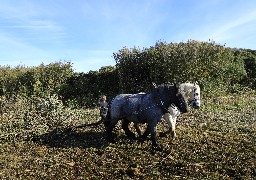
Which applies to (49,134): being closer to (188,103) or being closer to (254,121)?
(188,103)

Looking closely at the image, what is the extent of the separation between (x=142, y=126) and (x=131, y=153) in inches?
129

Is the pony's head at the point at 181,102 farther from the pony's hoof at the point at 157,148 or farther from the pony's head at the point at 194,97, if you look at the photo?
the pony's hoof at the point at 157,148

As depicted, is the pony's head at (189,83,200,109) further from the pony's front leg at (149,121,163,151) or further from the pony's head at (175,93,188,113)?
the pony's front leg at (149,121,163,151)


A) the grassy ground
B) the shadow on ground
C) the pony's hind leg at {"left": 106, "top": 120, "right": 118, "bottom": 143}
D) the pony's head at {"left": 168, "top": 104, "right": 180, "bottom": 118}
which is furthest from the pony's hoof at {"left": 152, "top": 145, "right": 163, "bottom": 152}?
the shadow on ground

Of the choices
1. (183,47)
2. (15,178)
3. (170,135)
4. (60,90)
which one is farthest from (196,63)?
(15,178)

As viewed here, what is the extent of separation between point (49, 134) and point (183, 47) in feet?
36.5

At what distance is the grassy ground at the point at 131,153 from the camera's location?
32.1ft

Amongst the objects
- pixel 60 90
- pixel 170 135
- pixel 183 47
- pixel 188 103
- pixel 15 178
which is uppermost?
pixel 183 47

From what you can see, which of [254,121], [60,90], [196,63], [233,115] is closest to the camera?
[254,121]

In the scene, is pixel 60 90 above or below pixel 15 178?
above

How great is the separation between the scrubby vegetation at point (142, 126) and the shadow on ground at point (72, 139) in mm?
34

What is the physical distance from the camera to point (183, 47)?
2220 centimetres

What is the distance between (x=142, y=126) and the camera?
1448cm

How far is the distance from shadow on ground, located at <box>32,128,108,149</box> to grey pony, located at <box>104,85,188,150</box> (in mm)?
1133
